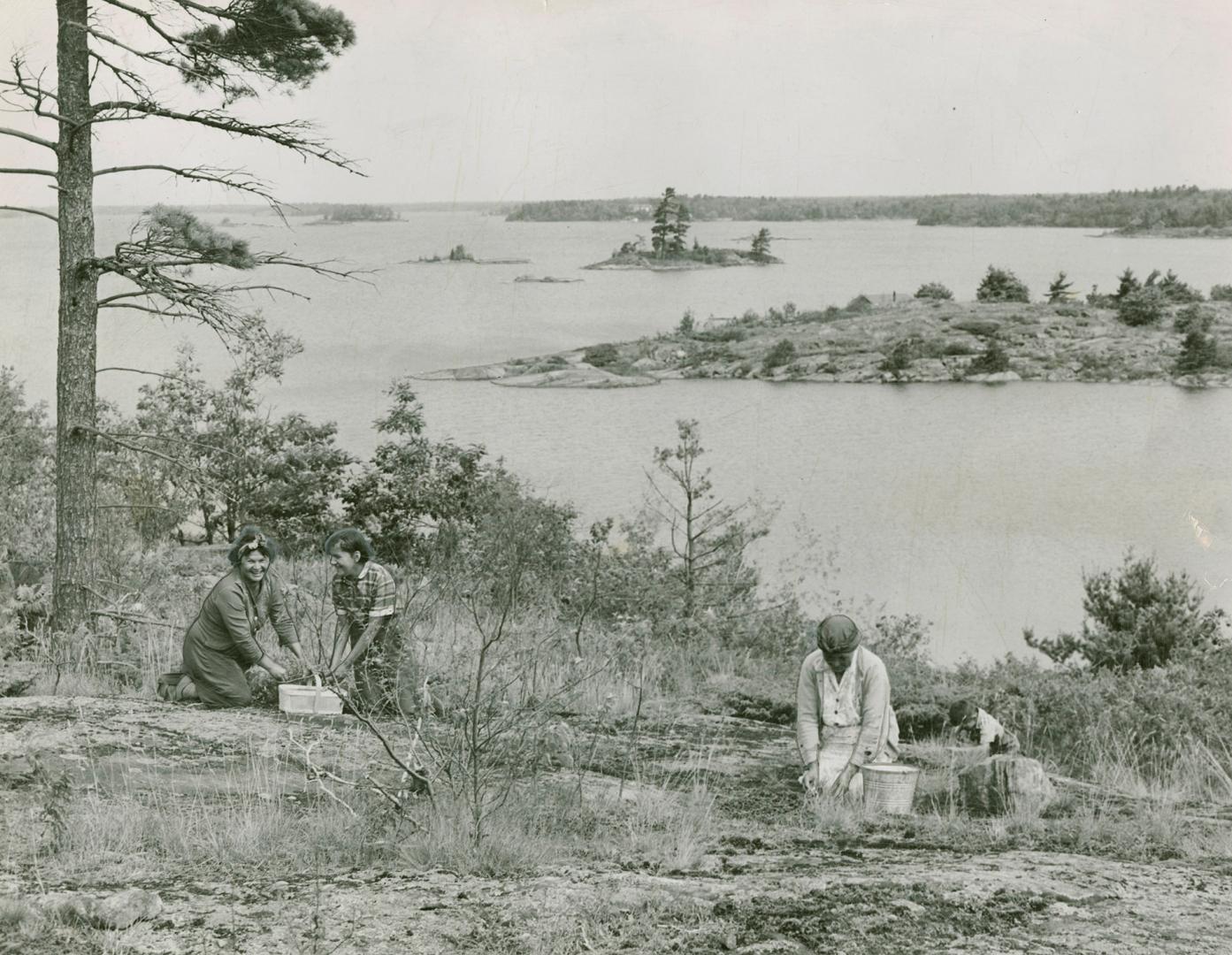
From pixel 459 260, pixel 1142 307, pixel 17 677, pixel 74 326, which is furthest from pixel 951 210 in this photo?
pixel 17 677

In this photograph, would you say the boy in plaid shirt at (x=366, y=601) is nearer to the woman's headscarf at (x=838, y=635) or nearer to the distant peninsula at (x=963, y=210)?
the woman's headscarf at (x=838, y=635)

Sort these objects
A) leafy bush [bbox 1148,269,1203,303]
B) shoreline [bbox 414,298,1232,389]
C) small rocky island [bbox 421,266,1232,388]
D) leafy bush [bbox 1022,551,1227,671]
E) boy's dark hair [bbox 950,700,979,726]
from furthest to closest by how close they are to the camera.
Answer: shoreline [bbox 414,298,1232,389]
small rocky island [bbox 421,266,1232,388]
leafy bush [bbox 1148,269,1203,303]
leafy bush [bbox 1022,551,1227,671]
boy's dark hair [bbox 950,700,979,726]

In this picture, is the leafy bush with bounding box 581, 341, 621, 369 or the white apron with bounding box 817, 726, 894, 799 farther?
the leafy bush with bounding box 581, 341, 621, 369

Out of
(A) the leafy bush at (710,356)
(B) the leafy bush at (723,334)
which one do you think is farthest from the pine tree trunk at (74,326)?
(B) the leafy bush at (723,334)

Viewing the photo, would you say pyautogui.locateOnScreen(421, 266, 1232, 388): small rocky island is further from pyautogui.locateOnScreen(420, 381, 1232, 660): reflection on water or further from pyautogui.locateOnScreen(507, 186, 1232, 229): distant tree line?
pyautogui.locateOnScreen(507, 186, 1232, 229): distant tree line

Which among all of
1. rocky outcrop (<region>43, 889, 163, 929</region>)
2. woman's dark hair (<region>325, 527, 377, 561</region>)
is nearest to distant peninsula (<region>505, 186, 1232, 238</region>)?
woman's dark hair (<region>325, 527, 377, 561</region>)

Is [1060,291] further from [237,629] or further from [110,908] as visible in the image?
[110,908]

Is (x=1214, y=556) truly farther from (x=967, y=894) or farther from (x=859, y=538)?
(x=967, y=894)
